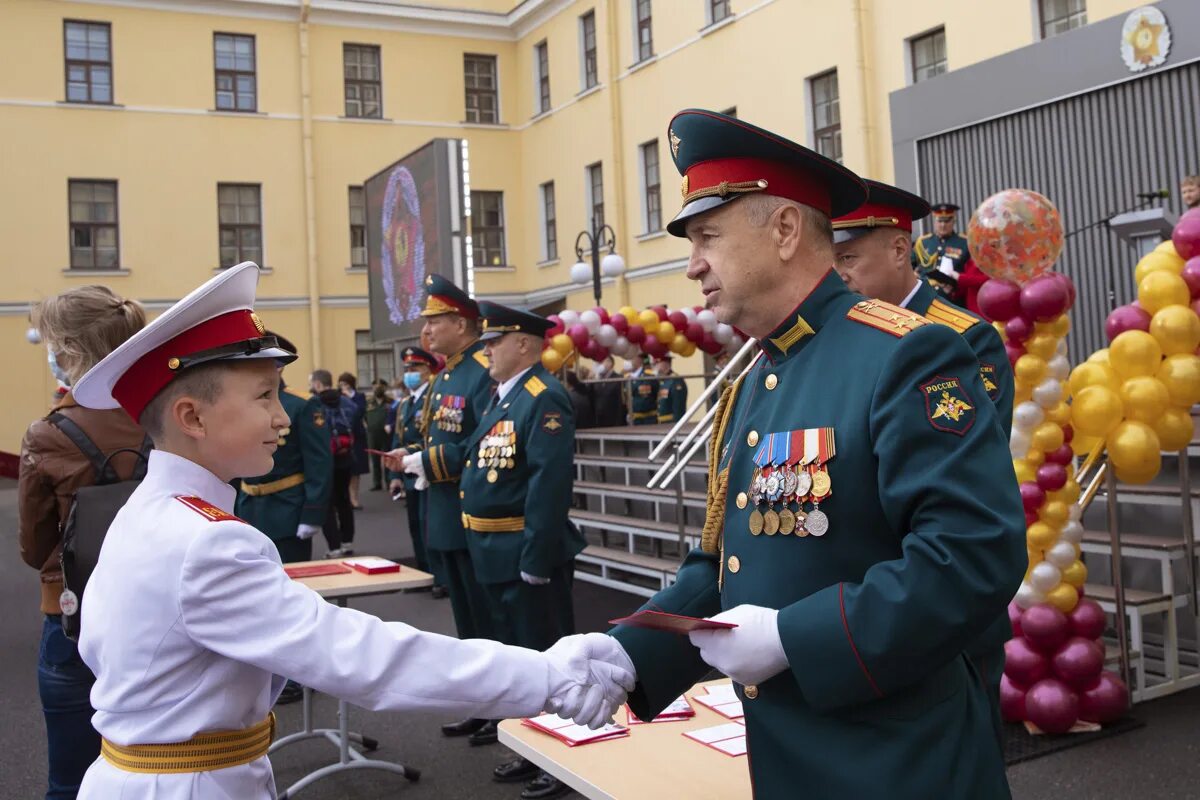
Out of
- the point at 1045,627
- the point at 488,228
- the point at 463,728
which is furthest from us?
the point at 488,228

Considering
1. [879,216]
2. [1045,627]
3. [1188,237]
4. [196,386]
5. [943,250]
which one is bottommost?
[1045,627]

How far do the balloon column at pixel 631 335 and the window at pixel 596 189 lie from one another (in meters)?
10.2

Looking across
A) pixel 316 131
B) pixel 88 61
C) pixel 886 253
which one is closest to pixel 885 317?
pixel 886 253

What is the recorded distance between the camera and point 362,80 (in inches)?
944

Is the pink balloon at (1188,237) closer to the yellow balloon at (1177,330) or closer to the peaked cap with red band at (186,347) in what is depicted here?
the yellow balloon at (1177,330)

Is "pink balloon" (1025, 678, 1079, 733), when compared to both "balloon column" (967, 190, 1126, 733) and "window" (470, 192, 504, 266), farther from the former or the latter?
"window" (470, 192, 504, 266)

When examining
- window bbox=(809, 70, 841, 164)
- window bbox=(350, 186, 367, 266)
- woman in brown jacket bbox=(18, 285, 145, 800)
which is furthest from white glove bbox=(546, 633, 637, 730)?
window bbox=(350, 186, 367, 266)

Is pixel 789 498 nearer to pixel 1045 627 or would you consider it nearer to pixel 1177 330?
pixel 1045 627

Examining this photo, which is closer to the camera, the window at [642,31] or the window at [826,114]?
the window at [826,114]

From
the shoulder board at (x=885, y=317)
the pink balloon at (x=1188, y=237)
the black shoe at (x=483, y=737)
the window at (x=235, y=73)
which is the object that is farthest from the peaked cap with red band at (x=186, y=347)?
the window at (x=235, y=73)

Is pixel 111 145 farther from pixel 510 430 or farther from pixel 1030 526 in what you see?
pixel 1030 526

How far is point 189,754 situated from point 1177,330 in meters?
4.41

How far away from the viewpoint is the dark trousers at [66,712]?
10.1 feet

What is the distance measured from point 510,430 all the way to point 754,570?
350cm
